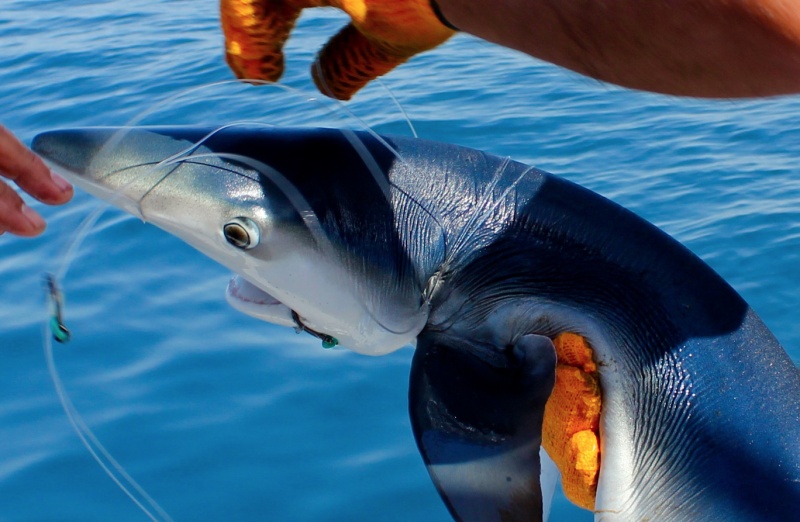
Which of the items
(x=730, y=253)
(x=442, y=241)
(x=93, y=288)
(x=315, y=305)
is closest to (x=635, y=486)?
(x=442, y=241)

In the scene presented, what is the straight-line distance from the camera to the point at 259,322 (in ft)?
15.5

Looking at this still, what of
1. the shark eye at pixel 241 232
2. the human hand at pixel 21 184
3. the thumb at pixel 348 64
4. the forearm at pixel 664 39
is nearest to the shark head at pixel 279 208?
the shark eye at pixel 241 232

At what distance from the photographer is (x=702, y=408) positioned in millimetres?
2137

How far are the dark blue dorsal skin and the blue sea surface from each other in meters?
0.14

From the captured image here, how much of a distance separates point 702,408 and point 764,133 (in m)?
5.19

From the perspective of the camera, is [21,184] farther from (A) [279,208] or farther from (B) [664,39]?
(B) [664,39]

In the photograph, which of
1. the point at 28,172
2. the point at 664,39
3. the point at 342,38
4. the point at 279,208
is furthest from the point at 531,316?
the point at 28,172

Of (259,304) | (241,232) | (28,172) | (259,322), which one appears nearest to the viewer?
(28,172)

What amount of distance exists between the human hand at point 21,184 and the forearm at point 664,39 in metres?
0.95

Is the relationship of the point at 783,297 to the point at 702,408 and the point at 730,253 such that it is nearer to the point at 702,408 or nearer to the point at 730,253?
the point at 730,253

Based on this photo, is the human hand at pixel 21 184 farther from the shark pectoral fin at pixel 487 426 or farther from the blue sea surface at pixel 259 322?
the shark pectoral fin at pixel 487 426

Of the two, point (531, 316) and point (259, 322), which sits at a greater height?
point (531, 316)

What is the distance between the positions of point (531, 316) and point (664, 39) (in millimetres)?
1016

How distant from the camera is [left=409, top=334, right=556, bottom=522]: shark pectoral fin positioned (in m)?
2.12
